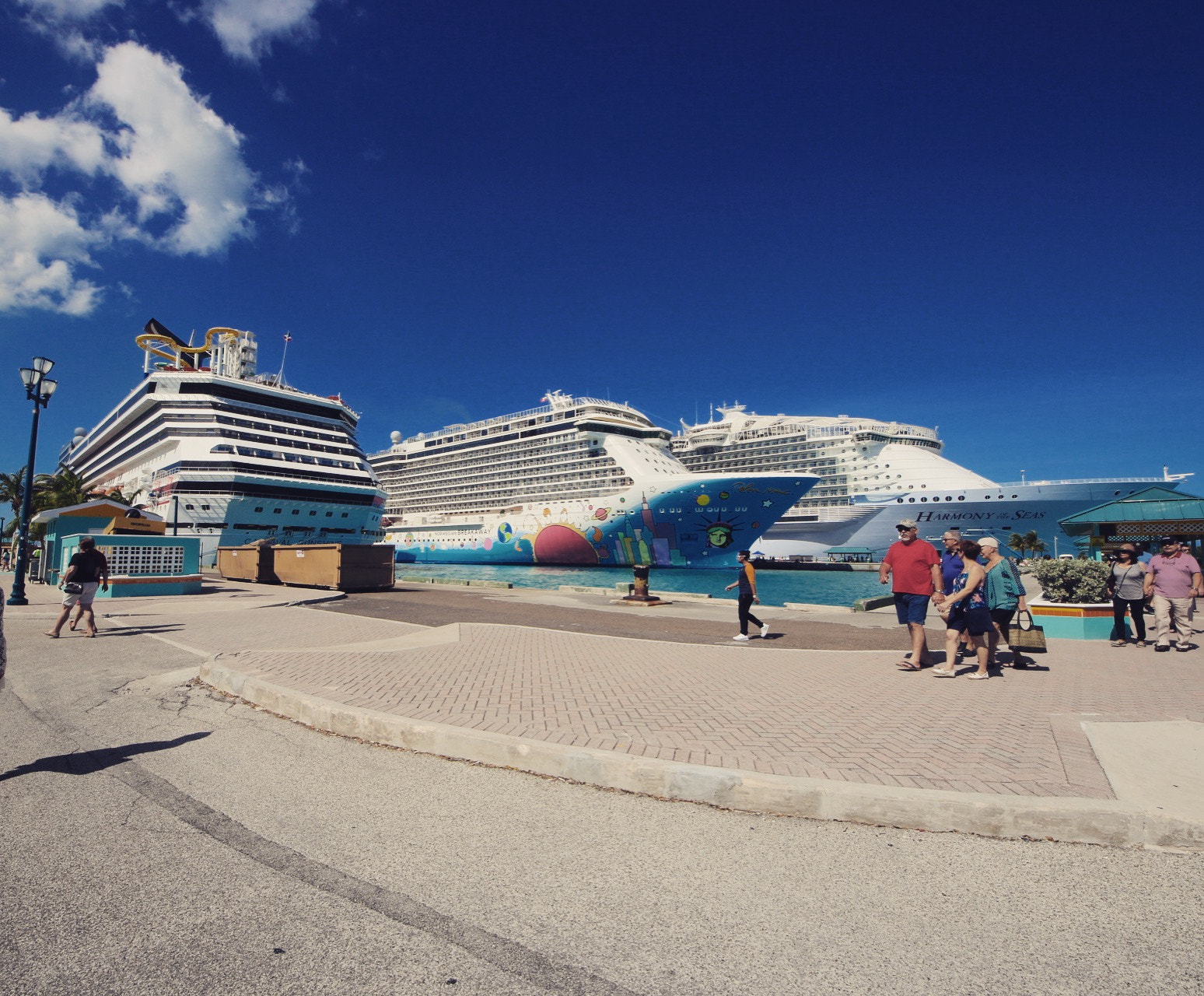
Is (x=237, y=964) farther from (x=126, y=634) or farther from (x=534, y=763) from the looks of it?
(x=126, y=634)

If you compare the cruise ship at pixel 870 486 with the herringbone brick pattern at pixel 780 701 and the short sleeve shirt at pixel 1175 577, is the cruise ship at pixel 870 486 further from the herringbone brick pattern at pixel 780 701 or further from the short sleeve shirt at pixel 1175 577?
the herringbone brick pattern at pixel 780 701

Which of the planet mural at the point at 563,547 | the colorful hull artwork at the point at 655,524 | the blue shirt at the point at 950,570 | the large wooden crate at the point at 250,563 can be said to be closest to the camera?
the blue shirt at the point at 950,570

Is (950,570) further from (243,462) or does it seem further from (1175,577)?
(243,462)

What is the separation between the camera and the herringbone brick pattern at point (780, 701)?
3.94 meters

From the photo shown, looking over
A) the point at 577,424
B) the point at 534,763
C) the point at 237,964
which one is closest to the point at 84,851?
the point at 237,964

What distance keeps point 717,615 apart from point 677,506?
30.7 metres

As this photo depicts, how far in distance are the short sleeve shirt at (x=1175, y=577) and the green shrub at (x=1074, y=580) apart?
992 millimetres

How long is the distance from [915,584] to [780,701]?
2809 millimetres

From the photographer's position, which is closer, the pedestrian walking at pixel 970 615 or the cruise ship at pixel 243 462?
the pedestrian walking at pixel 970 615

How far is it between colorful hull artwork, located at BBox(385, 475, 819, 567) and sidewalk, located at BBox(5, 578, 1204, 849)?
33.9m

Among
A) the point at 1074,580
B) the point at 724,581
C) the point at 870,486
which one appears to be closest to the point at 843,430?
the point at 870,486

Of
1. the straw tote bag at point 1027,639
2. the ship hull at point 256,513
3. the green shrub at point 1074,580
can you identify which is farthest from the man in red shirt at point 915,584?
the ship hull at point 256,513

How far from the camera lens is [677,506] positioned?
4447cm

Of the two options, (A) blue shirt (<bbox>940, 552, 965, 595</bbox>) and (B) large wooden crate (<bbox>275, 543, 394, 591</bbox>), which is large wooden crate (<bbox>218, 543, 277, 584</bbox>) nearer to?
(B) large wooden crate (<bbox>275, 543, 394, 591</bbox>)
